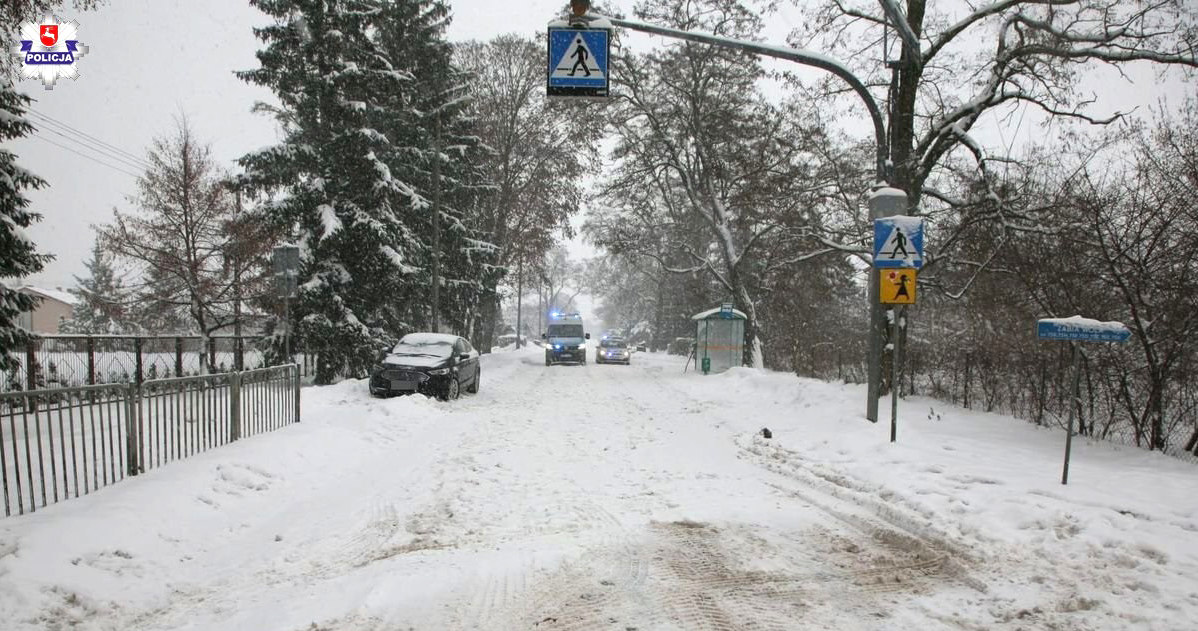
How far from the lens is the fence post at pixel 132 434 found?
6188 mm

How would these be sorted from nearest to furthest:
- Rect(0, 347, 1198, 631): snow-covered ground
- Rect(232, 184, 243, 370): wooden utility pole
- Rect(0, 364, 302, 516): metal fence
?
Rect(0, 347, 1198, 631): snow-covered ground
Rect(0, 364, 302, 516): metal fence
Rect(232, 184, 243, 370): wooden utility pole

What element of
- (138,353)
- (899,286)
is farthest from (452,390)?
(899,286)

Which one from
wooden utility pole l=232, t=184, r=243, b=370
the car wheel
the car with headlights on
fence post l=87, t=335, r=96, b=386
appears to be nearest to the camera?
fence post l=87, t=335, r=96, b=386

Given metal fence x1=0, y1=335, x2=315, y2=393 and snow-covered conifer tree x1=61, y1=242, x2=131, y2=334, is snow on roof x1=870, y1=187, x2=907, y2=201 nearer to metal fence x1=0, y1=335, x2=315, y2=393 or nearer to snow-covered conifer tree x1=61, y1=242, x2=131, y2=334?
metal fence x1=0, y1=335, x2=315, y2=393

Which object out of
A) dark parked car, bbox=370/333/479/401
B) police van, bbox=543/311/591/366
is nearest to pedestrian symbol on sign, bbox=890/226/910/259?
dark parked car, bbox=370/333/479/401

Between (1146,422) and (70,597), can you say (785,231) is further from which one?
(70,597)

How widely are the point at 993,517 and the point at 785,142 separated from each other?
13.8m

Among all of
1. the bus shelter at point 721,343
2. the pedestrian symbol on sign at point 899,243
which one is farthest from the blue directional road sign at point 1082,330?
the bus shelter at point 721,343

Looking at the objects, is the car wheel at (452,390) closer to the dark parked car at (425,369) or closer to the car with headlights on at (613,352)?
the dark parked car at (425,369)

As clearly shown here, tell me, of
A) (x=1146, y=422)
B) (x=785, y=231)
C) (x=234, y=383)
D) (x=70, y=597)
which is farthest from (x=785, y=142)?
(x=70, y=597)

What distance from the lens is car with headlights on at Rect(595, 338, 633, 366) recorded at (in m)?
35.6

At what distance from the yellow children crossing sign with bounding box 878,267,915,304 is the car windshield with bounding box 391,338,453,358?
10.9m

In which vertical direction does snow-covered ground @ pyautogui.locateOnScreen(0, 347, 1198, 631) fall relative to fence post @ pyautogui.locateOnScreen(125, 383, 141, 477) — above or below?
below

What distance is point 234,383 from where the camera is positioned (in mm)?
8305
